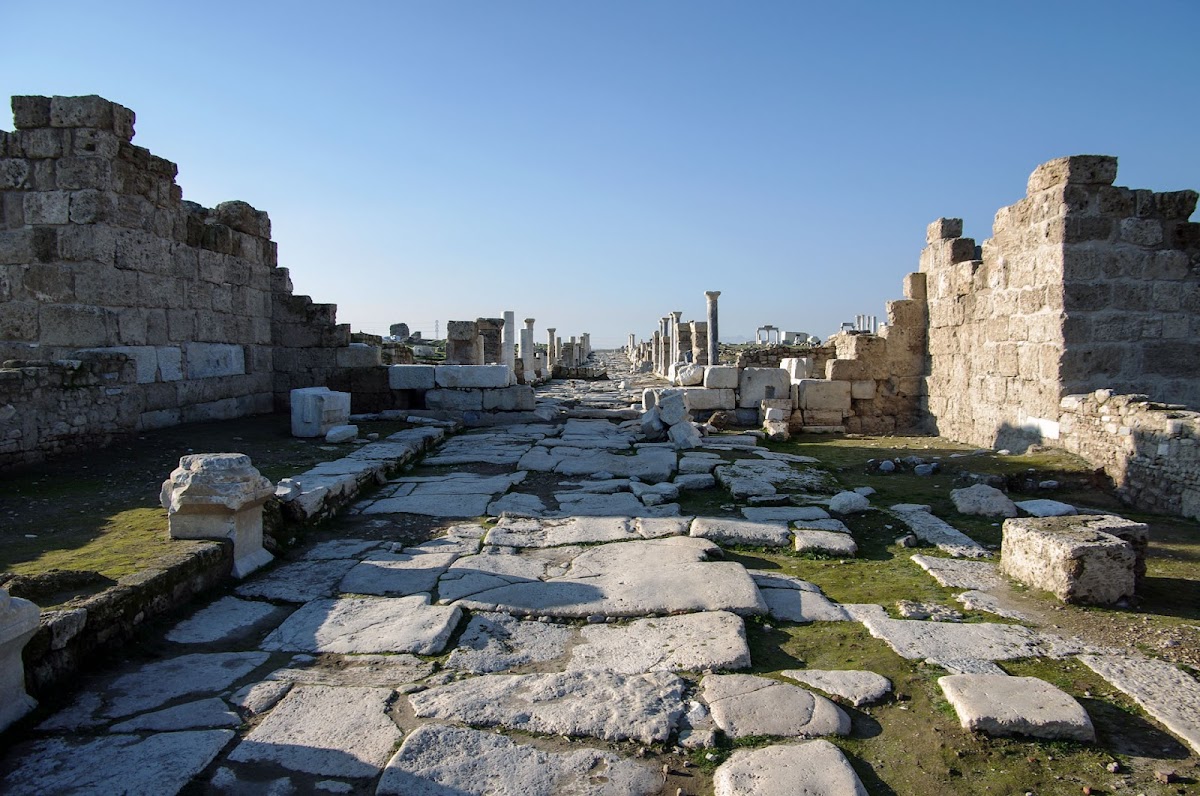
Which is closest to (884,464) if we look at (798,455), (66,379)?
(798,455)

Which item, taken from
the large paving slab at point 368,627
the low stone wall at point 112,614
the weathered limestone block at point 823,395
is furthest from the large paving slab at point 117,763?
the weathered limestone block at point 823,395

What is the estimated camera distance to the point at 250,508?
188 inches

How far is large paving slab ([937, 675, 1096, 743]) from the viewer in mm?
2840

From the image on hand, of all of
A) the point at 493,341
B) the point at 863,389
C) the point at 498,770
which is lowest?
the point at 498,770

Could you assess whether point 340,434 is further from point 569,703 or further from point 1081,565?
point 1081,565

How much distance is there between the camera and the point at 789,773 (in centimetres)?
257

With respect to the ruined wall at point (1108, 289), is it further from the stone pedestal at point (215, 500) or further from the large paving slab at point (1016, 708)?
the stone pedestal at point (215, 500)

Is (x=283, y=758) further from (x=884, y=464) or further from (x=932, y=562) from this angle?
(x=884, y=464)

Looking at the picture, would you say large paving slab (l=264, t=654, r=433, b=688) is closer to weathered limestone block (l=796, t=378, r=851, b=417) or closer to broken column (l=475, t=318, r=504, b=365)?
weathered limestone block (l=796, t=378, r=851, b=417)

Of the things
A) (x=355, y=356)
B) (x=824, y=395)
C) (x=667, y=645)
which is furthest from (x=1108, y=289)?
(x=355, y=356)

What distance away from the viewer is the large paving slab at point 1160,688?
9.54 ft

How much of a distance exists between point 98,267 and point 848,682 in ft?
28.1

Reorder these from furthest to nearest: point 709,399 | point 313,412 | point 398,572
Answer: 1. point 709,399
2. point 313,412
3. point 398,572

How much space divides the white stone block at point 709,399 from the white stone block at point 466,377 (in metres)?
3.30
